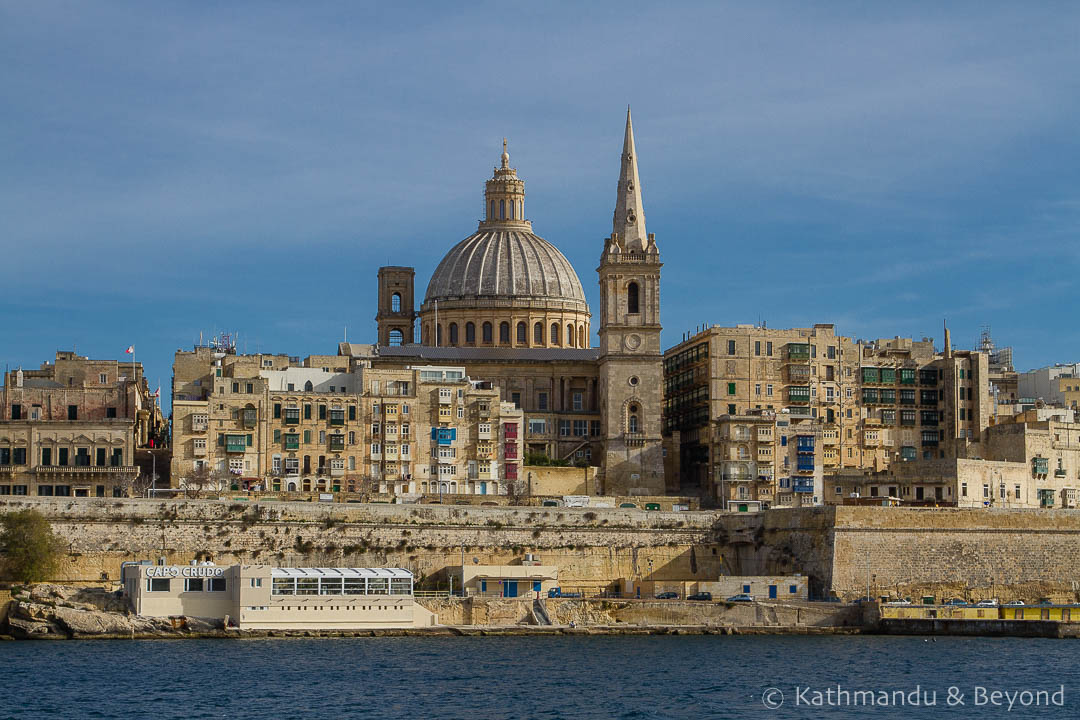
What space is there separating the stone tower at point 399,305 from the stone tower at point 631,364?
17258 mm

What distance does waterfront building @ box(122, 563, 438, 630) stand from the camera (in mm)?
63688

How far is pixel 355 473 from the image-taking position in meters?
82.5

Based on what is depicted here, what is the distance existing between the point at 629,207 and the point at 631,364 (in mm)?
7897

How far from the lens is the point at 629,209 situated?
300 ft

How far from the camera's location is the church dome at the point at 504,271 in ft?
332

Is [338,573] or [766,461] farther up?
[766,461]

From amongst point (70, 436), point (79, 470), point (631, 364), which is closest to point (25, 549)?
point (79, 470)

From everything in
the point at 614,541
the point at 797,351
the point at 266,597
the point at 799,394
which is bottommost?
the point at 266,597

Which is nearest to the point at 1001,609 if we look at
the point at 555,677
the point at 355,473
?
the point at 555,677

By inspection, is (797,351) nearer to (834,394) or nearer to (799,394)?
(799,394)

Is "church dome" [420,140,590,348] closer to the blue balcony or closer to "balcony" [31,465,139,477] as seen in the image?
the blue balcony

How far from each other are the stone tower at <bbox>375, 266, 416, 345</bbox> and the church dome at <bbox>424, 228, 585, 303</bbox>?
2.20 metres

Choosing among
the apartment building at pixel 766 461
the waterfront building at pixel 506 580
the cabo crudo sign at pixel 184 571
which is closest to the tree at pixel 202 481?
the waterfront building at pixel 506 580

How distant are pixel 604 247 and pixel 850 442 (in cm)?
1497
